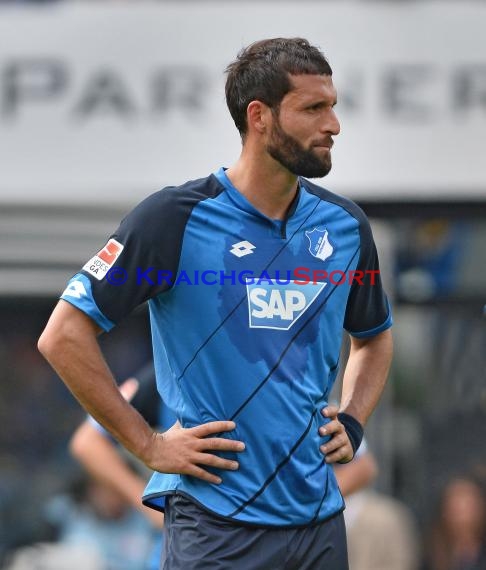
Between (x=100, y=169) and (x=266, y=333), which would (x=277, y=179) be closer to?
(x=266, y=333)

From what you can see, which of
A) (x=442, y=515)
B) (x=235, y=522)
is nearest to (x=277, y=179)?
(x=235, y=522)

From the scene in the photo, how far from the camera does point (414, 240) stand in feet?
33.1

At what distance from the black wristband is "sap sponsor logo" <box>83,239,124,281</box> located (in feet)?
2.86

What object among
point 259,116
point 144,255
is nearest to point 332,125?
point 259,116

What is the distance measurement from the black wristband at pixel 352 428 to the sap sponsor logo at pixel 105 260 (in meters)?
0.87

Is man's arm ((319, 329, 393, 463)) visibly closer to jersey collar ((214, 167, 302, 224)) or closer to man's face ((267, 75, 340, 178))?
jersey collar ((214, 167, 302, 224))

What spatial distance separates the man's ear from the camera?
433 centimetres

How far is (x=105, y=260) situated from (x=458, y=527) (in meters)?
6.31

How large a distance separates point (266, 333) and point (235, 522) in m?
0.54

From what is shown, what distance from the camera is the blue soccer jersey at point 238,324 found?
13.6 feet

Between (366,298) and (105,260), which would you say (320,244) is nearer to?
(366,298)

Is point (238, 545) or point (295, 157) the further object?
point (295, 157)

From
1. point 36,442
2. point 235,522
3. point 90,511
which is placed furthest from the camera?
point 36,442

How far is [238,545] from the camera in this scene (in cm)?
413
